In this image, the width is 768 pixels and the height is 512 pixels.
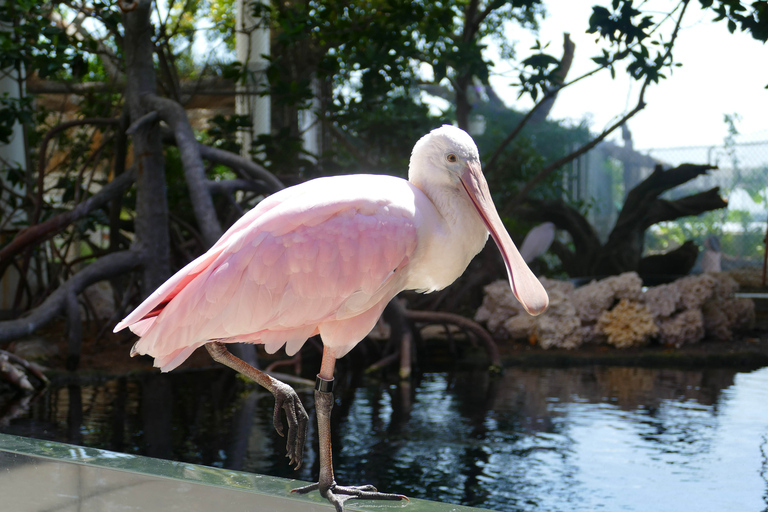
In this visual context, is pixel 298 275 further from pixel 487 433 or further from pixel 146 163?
pixel 146 163

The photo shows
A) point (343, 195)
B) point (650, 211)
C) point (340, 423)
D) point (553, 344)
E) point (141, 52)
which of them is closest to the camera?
point (343, 195)

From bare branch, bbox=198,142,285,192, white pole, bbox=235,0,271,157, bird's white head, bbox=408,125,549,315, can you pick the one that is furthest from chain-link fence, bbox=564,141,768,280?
bird's white head, bbox=408,125,549,315

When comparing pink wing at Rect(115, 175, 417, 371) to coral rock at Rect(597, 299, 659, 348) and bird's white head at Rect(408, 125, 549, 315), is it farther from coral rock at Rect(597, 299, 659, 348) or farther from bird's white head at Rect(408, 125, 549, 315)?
coral rock at Rect(597, 299, 659, 348)

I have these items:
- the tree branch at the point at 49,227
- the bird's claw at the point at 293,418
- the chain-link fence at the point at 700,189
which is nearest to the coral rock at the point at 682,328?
the chain-link fence at the point at 700,189

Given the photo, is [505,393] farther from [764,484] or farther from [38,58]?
[38,58]

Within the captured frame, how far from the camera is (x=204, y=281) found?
1948 mm

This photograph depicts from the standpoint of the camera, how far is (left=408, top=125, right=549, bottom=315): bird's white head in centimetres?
190

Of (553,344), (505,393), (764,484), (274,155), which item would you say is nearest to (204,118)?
(274,155)

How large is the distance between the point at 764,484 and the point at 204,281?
2.69 metres

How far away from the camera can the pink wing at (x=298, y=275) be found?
1.90 meters

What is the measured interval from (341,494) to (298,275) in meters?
0.54

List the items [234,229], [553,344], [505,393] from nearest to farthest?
[234,229] < [505,393] < [553,344]

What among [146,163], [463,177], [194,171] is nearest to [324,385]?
[463,177]

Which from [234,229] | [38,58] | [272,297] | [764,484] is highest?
[38,58]
